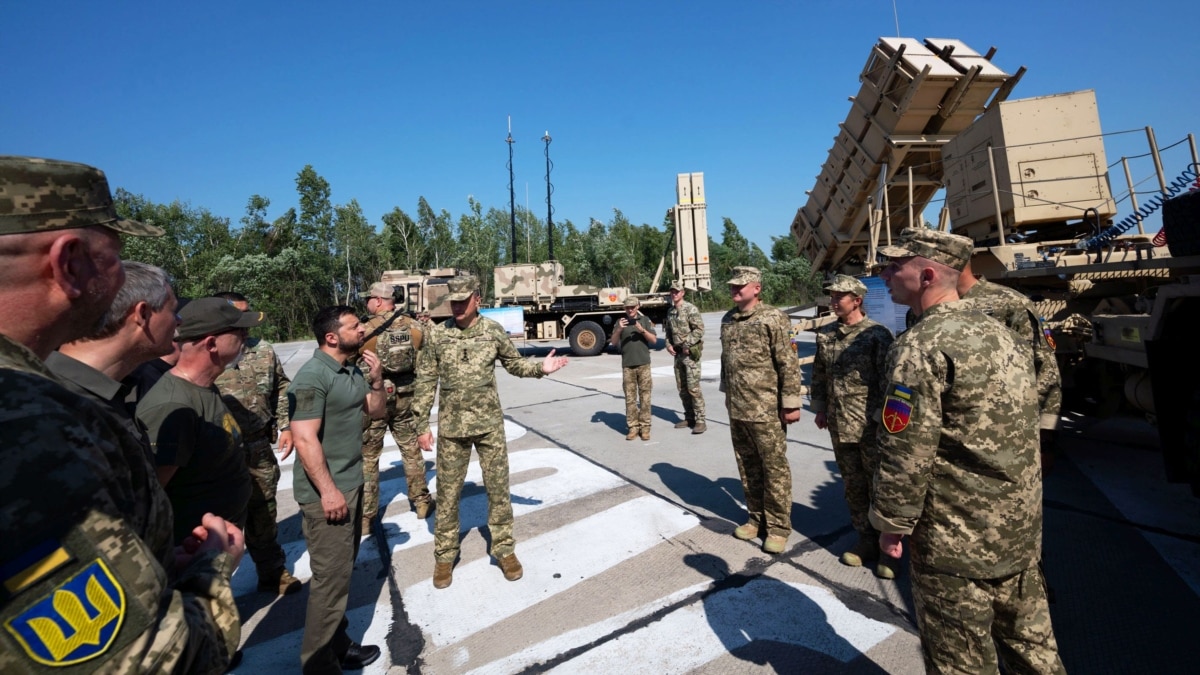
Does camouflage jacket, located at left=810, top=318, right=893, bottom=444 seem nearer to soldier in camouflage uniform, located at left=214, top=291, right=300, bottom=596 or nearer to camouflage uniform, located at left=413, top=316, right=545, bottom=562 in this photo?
camouflage uniform, located at left=413, top=316, right=545, bottom=562

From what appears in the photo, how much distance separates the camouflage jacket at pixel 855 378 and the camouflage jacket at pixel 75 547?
330 centimetres

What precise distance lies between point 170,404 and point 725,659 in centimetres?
247

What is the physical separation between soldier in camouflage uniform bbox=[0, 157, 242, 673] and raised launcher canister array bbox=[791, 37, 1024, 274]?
702 cm

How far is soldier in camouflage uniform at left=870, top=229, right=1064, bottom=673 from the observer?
70.0 inches

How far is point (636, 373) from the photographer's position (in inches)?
258

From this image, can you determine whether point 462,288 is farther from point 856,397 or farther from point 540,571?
point 856,397

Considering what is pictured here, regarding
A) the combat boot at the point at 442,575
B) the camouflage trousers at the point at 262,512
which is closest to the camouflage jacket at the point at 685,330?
the combat boot at the point at 442,575

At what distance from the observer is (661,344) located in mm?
16297

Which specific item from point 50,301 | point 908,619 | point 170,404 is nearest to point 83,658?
point 50,301

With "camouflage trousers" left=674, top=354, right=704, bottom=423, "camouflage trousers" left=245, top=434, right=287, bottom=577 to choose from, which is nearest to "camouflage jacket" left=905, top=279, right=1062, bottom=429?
"camouflage trousers" left=674, top=354, right=704, bottom=423

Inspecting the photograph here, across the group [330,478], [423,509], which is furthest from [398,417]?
[330,478]

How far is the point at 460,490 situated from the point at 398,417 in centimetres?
146

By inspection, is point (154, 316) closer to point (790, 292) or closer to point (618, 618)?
point (618, 618)

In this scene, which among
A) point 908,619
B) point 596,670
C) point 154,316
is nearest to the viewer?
point 154,316
